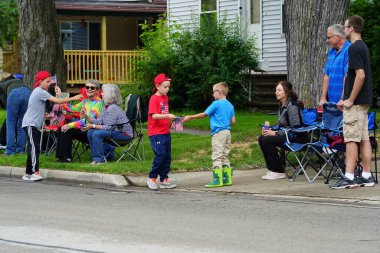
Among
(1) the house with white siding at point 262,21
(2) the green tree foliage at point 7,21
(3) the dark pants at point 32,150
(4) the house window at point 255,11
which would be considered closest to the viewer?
(3) the dark pants at point 32,150

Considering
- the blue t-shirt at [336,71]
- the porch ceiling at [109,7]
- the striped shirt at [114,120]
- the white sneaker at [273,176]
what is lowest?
the white sneaker at [273,176]

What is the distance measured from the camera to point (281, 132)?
1291cm

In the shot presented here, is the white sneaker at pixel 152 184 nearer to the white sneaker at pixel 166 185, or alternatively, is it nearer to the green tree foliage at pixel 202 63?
the white sneaker at pixel 166 185

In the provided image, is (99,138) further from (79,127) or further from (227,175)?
(227,175)

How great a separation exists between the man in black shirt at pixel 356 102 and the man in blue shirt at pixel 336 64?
1.72ft

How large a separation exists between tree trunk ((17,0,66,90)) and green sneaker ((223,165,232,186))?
646 cm

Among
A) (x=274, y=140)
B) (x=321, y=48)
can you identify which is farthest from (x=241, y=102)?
(x=274, y=140)

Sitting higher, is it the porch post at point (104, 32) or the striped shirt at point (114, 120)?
the porch post at point (104, 32)

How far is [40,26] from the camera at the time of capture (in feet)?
58.7

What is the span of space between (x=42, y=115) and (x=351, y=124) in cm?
526

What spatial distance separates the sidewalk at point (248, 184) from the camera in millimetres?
11234

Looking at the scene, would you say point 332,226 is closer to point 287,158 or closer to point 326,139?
point 326,139

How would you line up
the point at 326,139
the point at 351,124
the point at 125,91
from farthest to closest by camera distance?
the point at 125,91 < the point at 326,139 < the point at 351,124

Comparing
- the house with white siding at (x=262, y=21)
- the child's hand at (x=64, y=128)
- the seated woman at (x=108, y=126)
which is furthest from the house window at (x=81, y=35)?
the seated woman at (x=108, y=126)
